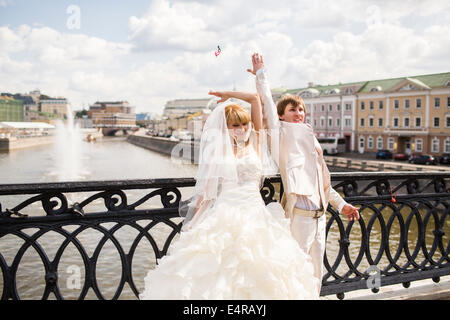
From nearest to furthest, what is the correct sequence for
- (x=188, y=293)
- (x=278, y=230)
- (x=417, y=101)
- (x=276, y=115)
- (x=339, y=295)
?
(x=188, y=293) → (x=278, y=230) → (x=276, y=115) → (x=339, y=295) → (x=417, y=101)

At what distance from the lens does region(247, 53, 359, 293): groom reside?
272 cm

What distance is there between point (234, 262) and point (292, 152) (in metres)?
0.92

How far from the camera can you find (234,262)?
2236 millimetres

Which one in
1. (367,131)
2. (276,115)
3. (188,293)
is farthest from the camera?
(367,131)

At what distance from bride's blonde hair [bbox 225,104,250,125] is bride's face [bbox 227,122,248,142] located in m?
0.02

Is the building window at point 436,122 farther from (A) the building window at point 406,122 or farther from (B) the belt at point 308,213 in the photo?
(B) the belt at point 308,213

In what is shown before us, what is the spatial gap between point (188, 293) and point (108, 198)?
3.40 ft

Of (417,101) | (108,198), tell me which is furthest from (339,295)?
(417,101)

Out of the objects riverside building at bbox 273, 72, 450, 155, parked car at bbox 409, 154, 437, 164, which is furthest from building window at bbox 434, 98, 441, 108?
parked car at bbox 409, 154, 437, 164

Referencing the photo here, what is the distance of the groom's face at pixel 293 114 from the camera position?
2.86 metres

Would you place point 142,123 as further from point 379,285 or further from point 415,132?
point 379,285

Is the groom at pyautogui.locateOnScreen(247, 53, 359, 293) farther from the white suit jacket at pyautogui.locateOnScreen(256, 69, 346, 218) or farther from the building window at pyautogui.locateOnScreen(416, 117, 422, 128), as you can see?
the building window at pyautogui.locateOnScreen(416, 117, 422, 128)

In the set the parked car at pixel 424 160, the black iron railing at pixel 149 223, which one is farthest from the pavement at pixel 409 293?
the parked car at pixel 424 160
